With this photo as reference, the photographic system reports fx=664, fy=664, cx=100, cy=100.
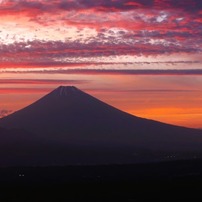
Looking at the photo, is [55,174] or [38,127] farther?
[38,127]

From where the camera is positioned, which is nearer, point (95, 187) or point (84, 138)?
point (95, 187)

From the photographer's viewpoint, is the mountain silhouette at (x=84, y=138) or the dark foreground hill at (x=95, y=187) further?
the mountain silhouette at (x=84, y=138)

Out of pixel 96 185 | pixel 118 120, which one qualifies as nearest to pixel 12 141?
pixel 118 120

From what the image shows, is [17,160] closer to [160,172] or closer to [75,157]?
→ [75,157]

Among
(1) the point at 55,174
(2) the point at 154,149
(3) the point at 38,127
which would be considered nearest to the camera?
(1) the point at 55,174

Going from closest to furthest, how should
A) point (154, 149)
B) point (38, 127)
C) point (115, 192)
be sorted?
point (115, 192), point (154, 149), point (38, 127)

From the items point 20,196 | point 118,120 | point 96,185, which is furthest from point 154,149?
point 20,196

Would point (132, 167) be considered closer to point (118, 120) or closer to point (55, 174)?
point (55, 174)
